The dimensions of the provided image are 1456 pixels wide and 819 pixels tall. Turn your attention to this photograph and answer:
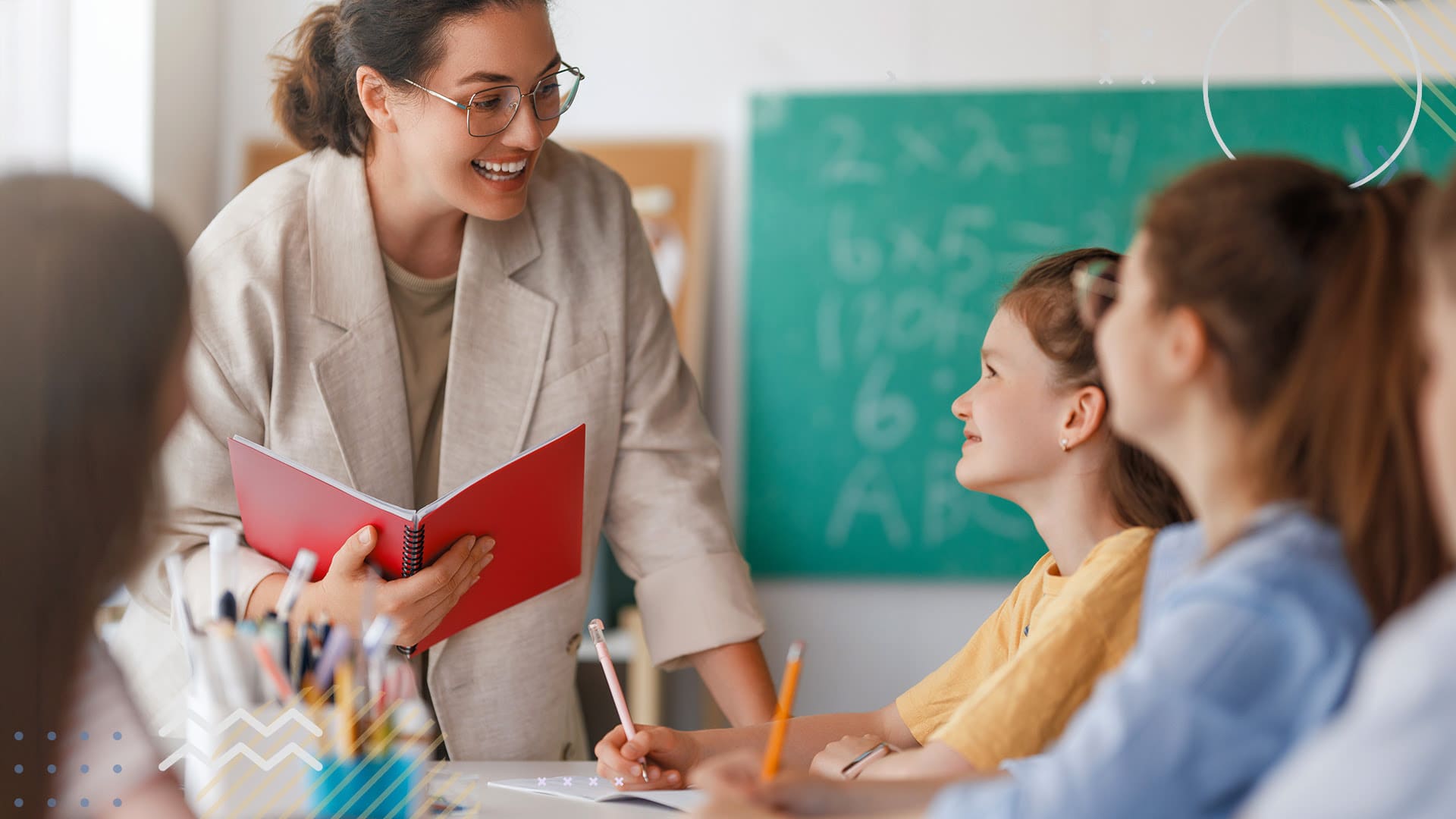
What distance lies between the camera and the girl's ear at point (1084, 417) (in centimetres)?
124

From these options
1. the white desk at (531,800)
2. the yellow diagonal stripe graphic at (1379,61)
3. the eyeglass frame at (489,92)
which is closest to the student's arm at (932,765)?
the white desk at (531,800)

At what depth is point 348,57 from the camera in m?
1.48

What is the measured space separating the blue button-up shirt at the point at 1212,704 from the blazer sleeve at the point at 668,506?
821 mm

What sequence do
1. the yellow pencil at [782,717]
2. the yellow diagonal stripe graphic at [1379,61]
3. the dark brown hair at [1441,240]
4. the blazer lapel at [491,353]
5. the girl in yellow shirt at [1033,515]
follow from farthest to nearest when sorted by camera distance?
the yellow diagonal stripe graphic at [1379,61] < the blazer lapel at [491,353] < the girl in yellow shirt at [1033,515] < the yellow pencil at [782,717] < the dark brown hair at [1441,240]

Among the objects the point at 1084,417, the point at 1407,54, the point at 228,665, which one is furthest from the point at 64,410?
the point at 1407,54

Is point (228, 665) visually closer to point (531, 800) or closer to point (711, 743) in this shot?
point (531, 800)

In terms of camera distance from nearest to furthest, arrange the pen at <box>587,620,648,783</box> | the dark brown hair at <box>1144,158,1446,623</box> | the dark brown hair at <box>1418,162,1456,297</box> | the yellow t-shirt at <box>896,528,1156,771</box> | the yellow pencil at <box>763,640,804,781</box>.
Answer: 1. the dark brown hair at <box>1418,162,1456,297</box>
2. the dark brown hair at <box>1144,158,1446,623</box>
3. the yellow pencil at <box>763,640,804,781</box>
4. the yellow t-shirt at <box>896,528,1156,771</box>
5. the pen at <box>587,620,648,783</box>

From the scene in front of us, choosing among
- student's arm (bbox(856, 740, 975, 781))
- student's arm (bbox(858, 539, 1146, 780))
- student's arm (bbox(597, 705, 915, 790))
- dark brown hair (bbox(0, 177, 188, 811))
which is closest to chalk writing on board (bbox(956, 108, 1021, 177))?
student's arm (bbox(597, 705, 915, 790))

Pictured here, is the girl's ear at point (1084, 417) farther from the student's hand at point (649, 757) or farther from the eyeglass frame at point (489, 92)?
the eyeglass frame at point (489, 92)

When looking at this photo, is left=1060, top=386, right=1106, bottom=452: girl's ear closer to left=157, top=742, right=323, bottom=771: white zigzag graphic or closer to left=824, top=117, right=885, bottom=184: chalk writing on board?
left=157, top=742, right=323, bottom=771: white zigzag graphic

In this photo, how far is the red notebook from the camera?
1201mm

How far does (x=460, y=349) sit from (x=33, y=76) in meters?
0.64

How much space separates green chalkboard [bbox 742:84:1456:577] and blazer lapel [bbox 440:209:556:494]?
1520 millimetres

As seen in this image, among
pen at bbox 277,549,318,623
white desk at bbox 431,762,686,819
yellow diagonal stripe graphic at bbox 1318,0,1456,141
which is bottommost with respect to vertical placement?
white desk at bbox 431,762,686,819
